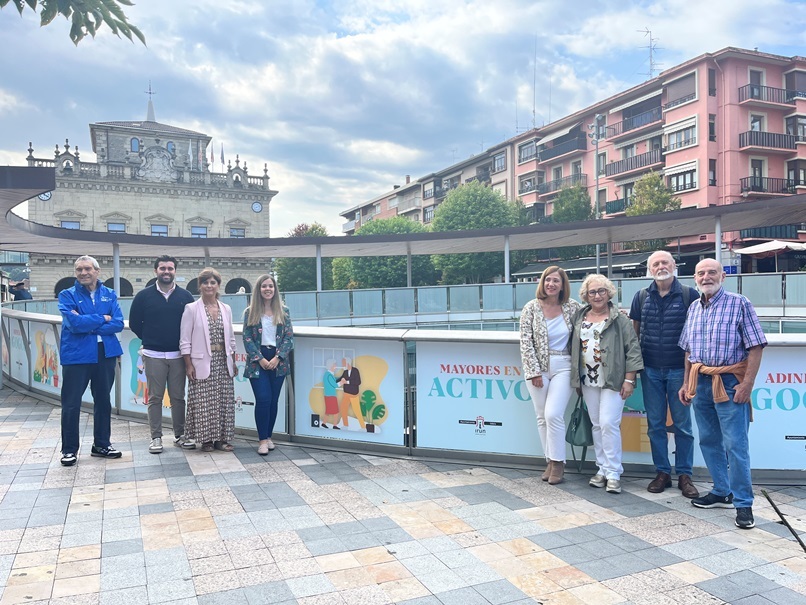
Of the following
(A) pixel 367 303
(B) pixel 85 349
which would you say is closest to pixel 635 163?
(A) pixel 367 303

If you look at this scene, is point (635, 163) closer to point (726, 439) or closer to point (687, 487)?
point (687, 487)

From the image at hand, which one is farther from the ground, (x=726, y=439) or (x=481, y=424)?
(x=726, y=439)

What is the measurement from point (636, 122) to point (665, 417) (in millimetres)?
50438

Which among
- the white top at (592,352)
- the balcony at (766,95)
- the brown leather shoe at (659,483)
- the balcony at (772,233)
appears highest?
the balcony at (766,95)

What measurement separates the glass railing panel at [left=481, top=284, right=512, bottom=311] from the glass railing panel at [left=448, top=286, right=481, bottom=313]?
9.6 inches

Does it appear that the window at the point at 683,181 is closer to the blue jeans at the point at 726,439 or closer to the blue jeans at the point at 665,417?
the blue jeans at the point at 665,417

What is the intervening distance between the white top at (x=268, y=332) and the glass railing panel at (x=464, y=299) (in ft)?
51.1

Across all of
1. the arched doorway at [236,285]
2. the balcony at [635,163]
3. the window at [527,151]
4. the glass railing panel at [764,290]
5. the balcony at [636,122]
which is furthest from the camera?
the window at [527,151]

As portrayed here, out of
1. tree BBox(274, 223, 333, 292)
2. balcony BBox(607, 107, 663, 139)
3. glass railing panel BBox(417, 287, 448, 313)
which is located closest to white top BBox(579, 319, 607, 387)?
glass railing panel BBox(417, 287, 448, 313)

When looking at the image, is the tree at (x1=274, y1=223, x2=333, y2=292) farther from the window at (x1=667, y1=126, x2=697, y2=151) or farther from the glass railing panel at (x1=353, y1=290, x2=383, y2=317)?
the glass railing panel at (x1=353, y1=290, x2=383, y2=317)

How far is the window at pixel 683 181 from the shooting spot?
1716 inches

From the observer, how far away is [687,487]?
191 inches

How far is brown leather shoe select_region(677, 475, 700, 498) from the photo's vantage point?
4793 mm

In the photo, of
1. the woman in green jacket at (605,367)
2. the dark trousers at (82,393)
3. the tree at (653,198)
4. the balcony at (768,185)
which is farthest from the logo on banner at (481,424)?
the balcony at (768,185)
